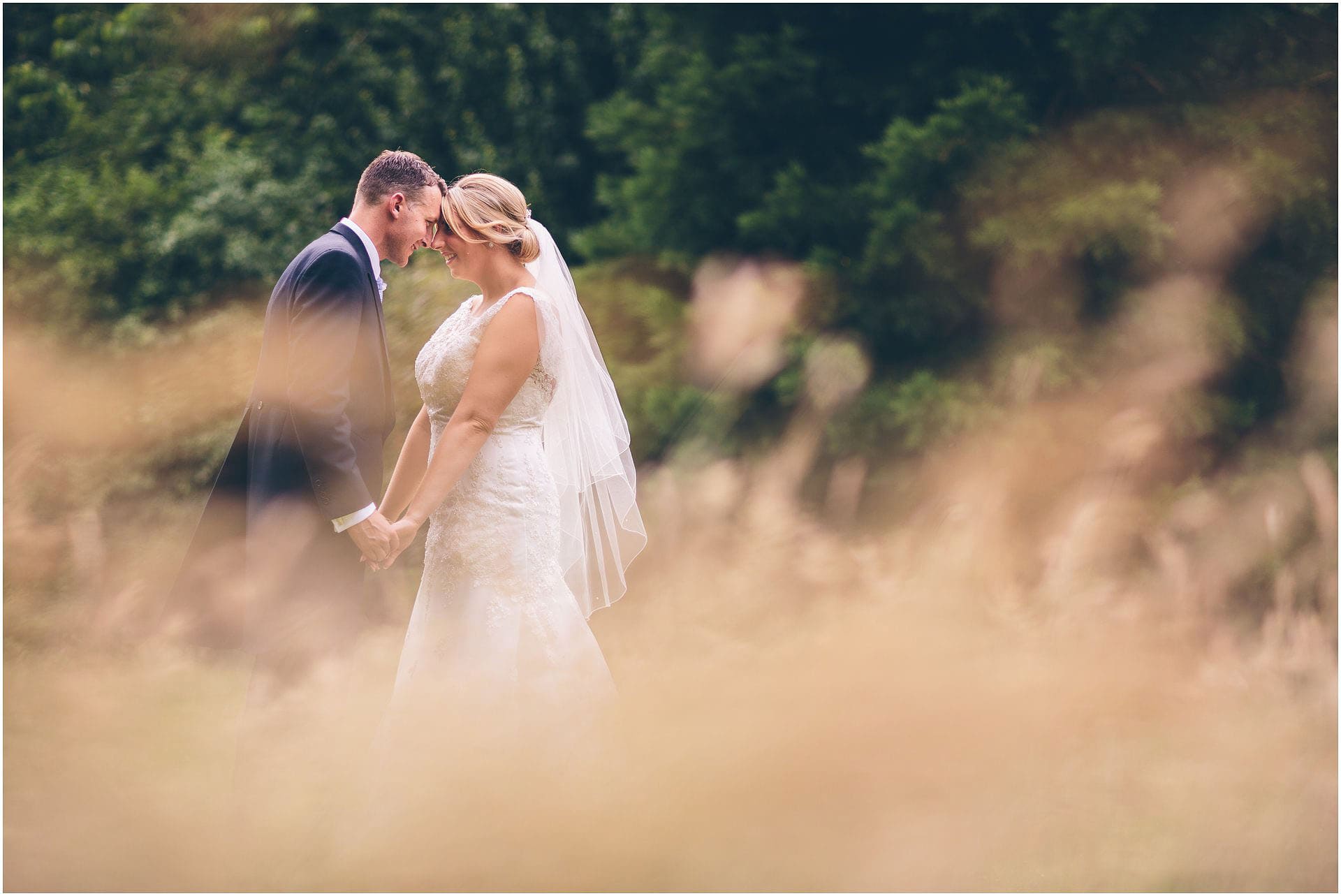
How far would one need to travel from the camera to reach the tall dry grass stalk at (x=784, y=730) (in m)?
2.06

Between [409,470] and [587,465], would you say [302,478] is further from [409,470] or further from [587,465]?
[587,465]

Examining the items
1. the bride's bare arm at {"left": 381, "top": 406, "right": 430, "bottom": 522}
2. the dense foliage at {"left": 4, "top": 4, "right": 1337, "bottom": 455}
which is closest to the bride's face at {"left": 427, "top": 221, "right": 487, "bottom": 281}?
the bride's bare arm at {"left": 381, "top": 406, "right": 430, "bottom": 522}

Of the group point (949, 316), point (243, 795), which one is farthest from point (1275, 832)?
point (949, 316)

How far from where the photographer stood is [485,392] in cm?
290

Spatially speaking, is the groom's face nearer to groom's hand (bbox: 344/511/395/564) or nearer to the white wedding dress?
the white wedding dress

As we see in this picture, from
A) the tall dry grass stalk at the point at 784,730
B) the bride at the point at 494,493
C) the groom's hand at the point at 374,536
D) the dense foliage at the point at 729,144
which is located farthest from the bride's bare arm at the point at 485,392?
the dense foliage at the point at 729,144

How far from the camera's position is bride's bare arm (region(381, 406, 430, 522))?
3.20 meters

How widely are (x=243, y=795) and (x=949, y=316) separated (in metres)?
6.24

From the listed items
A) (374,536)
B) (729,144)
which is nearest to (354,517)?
(374,536)

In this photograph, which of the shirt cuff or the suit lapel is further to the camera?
A: the suit lapel

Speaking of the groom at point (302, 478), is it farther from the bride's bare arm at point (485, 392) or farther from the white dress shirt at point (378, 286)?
the bride's bare arm at point (485, 392)

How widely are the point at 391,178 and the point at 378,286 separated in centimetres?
33

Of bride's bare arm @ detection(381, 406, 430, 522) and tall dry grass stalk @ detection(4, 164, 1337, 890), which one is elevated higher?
bride's bare arm @ detection(381, 406, 430, 522)

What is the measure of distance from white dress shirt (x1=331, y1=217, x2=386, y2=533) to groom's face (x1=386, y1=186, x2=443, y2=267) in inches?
2.7
